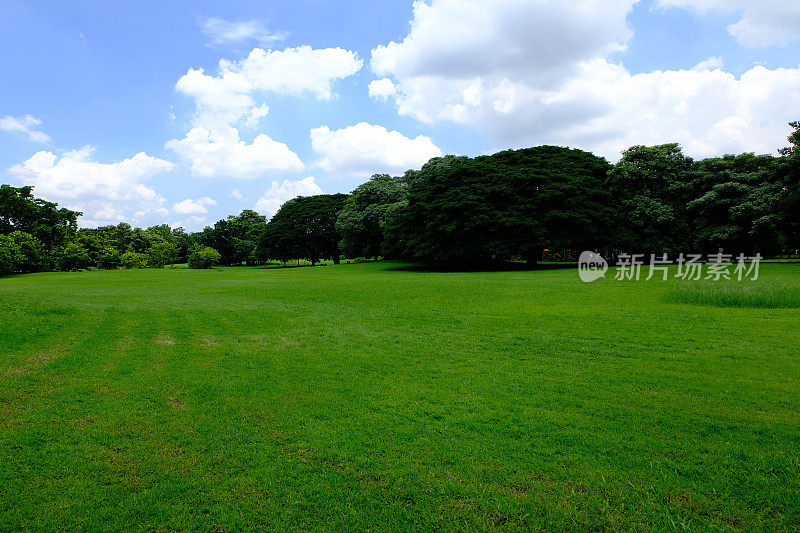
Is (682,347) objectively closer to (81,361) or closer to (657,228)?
(81,361)

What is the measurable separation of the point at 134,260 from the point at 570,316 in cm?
5787

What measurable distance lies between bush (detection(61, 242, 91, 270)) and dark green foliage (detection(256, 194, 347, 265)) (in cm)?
2076

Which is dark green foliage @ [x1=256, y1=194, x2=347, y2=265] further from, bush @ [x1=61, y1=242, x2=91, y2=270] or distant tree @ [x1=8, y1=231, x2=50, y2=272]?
distant tree @ [x1=8, y1=231, x2=50, y2=272]

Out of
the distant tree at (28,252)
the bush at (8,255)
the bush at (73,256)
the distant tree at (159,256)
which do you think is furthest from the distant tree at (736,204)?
the distant tree at (159,256)

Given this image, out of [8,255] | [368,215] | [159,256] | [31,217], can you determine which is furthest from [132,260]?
[368,215]

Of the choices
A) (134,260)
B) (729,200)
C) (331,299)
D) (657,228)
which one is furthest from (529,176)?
(134,260)

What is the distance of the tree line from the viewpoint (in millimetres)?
33875

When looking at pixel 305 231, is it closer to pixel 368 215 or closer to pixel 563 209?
pixel 368 215

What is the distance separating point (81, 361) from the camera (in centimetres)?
831

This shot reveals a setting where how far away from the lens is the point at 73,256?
46938 millimetres

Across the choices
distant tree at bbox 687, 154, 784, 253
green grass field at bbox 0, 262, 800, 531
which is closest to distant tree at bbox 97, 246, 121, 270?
green grass field at bbox 0, 262, 800, 531

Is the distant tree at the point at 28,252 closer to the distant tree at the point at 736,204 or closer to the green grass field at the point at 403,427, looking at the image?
the green grass field at the point at 403,427

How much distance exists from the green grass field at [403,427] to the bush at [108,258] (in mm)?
49212

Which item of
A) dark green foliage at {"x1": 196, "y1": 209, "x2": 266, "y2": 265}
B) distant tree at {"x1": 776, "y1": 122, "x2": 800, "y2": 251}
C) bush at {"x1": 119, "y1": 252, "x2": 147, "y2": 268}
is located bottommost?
bush at {"x1": 119, "y1": 252, "x2": 147, "y2": 268}
